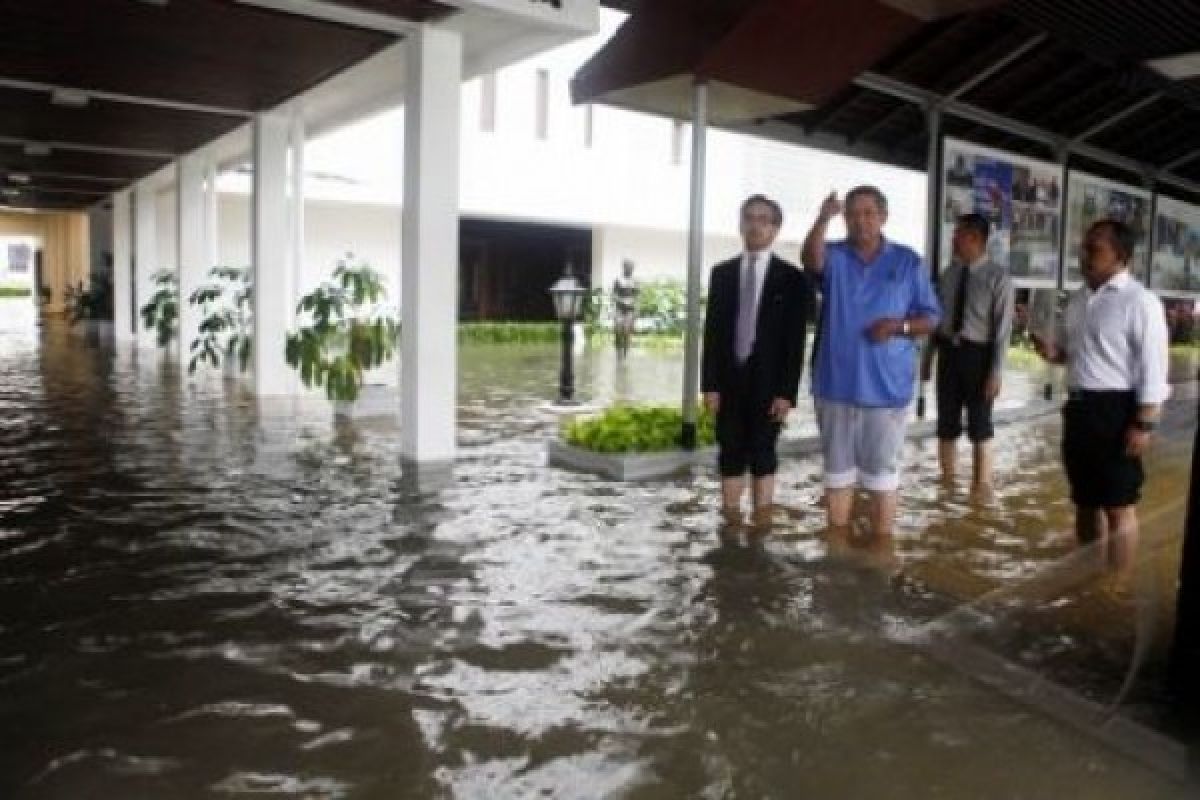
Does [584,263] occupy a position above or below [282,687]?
above

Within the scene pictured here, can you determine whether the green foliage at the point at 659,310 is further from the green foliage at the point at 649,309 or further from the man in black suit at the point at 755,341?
the man in black suit at the point at 755,341

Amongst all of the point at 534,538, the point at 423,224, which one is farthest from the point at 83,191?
the point at 534,538

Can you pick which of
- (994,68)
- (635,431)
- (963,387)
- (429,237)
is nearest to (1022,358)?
(994,68)

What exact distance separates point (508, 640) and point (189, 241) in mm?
13283

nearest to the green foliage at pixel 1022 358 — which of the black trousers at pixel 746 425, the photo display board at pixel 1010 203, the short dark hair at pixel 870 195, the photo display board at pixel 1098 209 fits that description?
the photo display board at pixel 1098 209

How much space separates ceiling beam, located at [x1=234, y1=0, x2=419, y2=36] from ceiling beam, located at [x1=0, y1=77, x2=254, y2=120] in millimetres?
4222

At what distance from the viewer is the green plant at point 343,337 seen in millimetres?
10172

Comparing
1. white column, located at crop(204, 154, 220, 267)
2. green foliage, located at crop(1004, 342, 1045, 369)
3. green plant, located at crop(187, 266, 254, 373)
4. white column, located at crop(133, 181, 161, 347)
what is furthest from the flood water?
green foliage, located at crop(1004, 342, 1045, 369)

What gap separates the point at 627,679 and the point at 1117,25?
20.5 ft

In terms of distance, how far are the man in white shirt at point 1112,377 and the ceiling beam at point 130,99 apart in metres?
9.47

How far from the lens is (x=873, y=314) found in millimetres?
5023

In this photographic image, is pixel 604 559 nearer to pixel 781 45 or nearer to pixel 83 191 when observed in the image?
pixel 781 45

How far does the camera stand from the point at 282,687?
11.7ft

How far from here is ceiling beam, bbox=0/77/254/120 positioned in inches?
404
